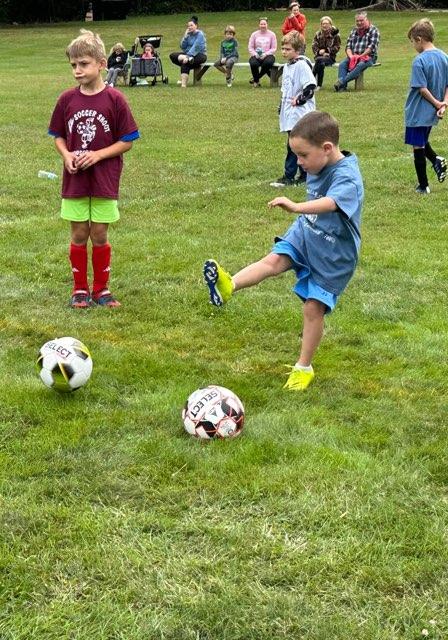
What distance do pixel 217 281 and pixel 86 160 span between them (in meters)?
1.63

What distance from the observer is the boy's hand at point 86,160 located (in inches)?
217

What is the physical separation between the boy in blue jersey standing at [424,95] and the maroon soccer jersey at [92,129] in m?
4.75

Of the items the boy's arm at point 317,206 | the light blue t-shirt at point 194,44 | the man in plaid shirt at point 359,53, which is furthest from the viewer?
the light blue t-shirt at point 194,44

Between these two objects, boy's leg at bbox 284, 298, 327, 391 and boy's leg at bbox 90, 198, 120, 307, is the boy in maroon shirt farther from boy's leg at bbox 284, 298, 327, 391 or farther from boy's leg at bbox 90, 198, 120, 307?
boy's leg at bbox 284, 298, 327, 391

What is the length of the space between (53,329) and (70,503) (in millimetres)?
2242

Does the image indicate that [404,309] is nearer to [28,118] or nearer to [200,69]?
[28,118]

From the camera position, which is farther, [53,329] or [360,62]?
[360,62]

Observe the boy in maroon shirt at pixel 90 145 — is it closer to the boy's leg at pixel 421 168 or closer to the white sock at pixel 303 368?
the white sock at pixel 303 368

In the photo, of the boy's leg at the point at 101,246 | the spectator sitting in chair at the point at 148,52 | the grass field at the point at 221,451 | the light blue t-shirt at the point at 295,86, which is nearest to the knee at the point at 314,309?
the grass field at the point at 221,451

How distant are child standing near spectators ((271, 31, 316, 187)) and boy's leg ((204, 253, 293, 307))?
531 centimetres

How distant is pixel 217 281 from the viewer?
4.51 metres

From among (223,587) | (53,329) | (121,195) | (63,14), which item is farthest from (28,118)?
(63,14)

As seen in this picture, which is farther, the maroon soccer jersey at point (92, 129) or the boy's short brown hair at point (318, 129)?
the maroon soccer jersey at point (92, 129)

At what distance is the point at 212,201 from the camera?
901cm
